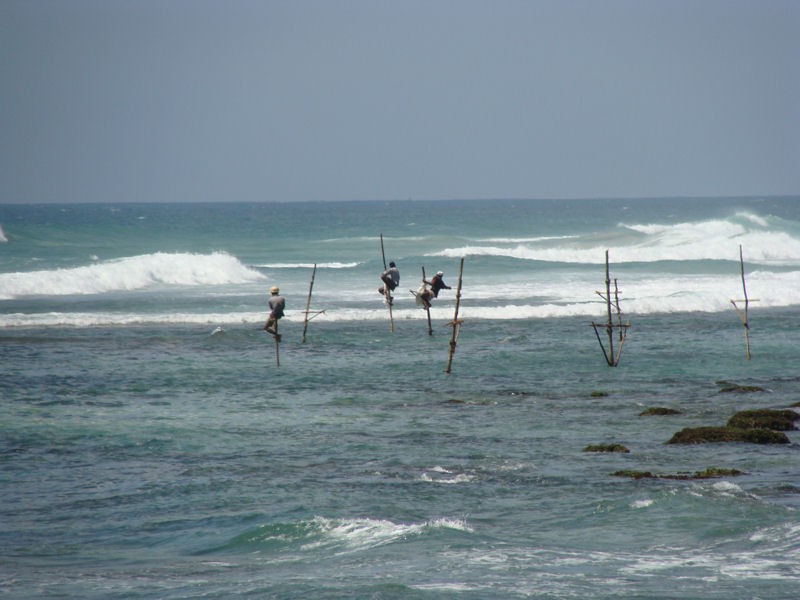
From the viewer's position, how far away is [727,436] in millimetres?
15750

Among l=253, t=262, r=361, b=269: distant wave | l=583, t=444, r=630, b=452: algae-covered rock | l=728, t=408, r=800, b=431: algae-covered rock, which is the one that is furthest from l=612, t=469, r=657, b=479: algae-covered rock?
l=253, t=262, r=361, b=269: distant wave

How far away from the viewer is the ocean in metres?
10.5

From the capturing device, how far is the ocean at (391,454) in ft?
34.6

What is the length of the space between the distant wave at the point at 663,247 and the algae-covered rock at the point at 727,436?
3911 centimetres

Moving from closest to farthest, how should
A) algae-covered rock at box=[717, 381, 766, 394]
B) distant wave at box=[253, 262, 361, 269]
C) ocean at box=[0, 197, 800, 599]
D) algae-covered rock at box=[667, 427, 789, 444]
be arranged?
ocean at box=[0, 197, 800, 599] < algae-covered rock at box=[667, 427, 789, 444] < algae-covered rock at box=[717, 381, 766, 394] < distant wave at box=[253, 262, 361, 269]

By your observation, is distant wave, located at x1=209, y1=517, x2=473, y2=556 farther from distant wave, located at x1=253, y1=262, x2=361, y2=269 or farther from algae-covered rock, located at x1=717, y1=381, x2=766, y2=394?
distant wave, located at x1=253, y1=262, x2=361, y2=269

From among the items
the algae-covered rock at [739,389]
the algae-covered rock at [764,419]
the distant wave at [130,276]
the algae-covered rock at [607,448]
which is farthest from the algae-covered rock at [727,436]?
the distant wave at [130,276]

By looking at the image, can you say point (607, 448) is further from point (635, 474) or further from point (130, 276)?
point (130, 276)

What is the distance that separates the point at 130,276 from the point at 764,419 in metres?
32.1

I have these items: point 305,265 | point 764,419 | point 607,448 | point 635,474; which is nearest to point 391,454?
point 607,448

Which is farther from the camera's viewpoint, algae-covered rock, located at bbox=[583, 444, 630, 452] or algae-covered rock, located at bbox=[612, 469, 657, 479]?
algae-covered rock, located at bbox=[583, 444, 630, 452]

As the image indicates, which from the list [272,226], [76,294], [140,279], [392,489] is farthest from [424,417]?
[272,226]

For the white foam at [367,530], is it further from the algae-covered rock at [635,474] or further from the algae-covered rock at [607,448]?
the algae-covered rock at [607,448]

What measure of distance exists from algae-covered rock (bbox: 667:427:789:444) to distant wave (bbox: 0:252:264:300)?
28522 mm
